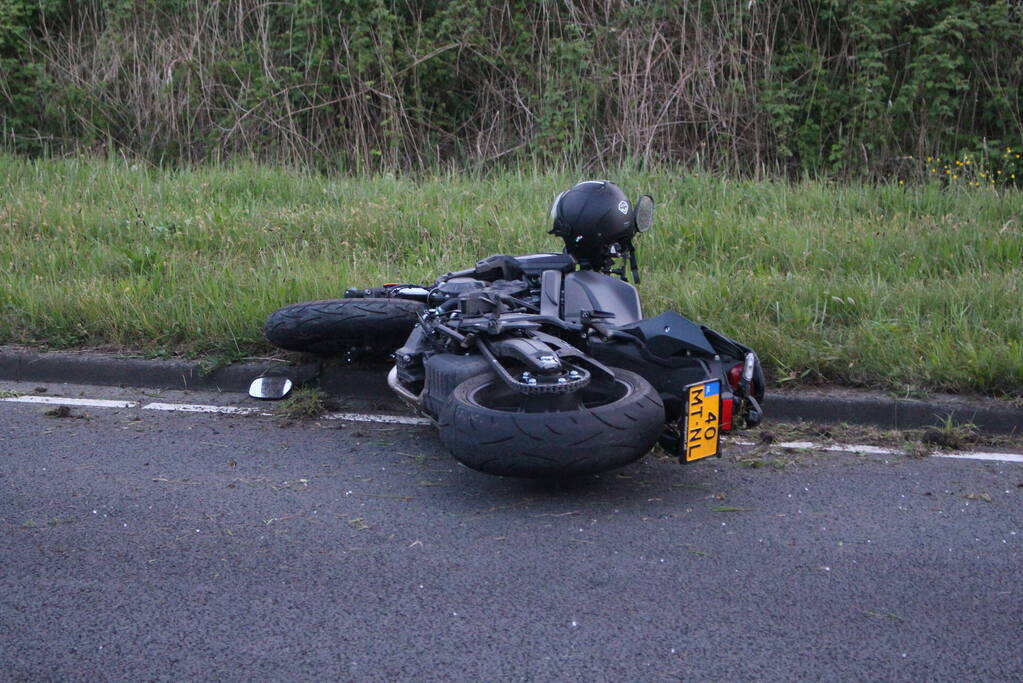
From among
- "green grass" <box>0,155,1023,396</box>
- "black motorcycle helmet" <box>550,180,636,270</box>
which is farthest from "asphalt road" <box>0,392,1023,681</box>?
"green grass" <box>0,155,1023,396</box>

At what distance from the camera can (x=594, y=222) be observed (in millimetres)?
5332

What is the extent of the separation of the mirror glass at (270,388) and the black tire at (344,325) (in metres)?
0.22

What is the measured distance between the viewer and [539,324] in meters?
4.75

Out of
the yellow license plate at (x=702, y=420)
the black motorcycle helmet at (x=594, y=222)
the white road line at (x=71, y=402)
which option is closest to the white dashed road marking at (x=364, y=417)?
the white road line at (x=71, y=402)

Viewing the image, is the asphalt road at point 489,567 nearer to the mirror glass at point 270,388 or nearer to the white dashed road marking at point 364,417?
the white dashed road marking at point 364,417

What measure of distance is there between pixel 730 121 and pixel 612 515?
7592 mm

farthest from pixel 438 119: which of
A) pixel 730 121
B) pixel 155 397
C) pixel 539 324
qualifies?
pixel 539 324

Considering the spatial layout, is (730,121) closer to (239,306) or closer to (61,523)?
(239,306)

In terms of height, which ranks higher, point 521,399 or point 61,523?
point 521,399

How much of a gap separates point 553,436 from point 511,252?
13.1ft

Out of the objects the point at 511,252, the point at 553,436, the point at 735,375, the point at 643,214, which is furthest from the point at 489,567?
the point at 511,252

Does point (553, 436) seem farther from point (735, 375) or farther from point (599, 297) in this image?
point (599, 297)

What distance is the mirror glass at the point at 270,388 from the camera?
5980mm

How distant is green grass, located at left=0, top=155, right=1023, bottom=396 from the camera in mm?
6211
